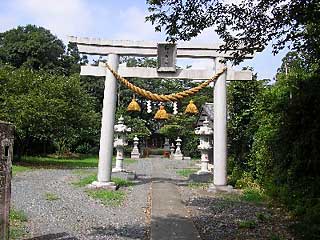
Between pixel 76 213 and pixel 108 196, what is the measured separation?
2.31m

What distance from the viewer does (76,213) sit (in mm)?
8297

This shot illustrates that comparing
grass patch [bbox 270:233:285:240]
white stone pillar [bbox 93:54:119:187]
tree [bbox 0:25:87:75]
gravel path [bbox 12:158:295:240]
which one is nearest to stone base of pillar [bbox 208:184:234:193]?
gravel path [bbox 12:158:295:240]

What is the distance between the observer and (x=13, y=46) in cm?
4091

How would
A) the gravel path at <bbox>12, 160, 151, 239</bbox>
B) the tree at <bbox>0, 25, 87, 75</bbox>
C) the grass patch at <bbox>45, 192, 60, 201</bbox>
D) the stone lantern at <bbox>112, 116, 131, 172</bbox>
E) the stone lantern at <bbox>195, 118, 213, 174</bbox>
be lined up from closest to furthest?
the gravel path at <bbox>12, 160, 151, 239</bbox> → the grass patch at <bbox>45, 192, 60, 201</bbox> → the stone lantern at <bbox>112, 116, 131, 172</bbox> → the stone lantern at <bbox>195, 118, 213, 174</bbox> → the tree at <bbox>0, 25, 87, 75</bbox>

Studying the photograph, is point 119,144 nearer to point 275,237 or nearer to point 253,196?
point 253,196

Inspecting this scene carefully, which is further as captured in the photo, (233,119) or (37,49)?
(37,49)

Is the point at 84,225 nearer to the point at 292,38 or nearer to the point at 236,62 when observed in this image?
the point at 236,62

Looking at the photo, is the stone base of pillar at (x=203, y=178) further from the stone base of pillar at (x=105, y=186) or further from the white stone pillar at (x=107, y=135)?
the white stone pillar at (x=107, y=135)

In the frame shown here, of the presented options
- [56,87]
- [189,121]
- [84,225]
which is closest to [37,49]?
[189,121]

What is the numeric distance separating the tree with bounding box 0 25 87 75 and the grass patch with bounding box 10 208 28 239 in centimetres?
3327

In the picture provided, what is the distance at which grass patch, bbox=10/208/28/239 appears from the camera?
6.14 metres

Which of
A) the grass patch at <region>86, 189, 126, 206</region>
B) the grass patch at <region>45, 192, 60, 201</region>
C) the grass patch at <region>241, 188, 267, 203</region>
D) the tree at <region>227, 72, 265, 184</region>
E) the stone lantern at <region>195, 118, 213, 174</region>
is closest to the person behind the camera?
the grass patch at <region>86, 189, 126, 206</region>

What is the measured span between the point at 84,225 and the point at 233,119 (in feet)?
30.3

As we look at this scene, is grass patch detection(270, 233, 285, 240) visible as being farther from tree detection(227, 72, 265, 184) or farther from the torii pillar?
tree detection(227, 72, 265, 184)
